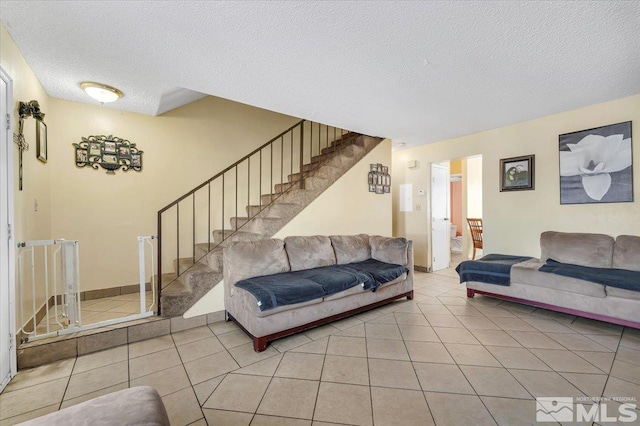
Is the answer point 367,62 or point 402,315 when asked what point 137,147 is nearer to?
point 367,62

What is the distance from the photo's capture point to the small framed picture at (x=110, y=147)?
3.28 meters

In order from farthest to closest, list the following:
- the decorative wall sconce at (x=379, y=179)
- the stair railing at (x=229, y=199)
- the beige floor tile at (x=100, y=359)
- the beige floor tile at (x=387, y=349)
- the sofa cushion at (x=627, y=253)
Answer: the decorative wall sconce at (x=379, y=179) → the stair railing at (x=229, y=199) → the sofa cushion at (x=627, y=253) → the beige floor tile at (x=387, y=349) → the beige floor tile at (x=100, y=359)

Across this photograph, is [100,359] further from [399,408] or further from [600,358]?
[600,358]

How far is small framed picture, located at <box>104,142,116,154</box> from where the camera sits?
328 centimetres

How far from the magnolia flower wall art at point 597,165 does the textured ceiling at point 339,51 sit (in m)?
0.43

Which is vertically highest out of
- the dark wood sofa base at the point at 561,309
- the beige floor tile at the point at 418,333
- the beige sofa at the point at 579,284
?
the beige sofa at the point at 579,284

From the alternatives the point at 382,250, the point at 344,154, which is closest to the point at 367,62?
the point at 344,154

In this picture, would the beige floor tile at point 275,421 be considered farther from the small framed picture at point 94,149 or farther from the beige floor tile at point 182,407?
the small framed picture at point 94,149

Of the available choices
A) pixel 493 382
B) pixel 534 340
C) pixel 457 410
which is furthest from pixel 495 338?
pixel 457 410

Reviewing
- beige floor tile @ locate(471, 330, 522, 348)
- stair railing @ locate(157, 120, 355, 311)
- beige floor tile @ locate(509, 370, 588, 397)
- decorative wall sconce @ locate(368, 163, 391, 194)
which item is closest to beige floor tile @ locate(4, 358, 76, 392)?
stair railing @ locate(157, 120, 355, 311)

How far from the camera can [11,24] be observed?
1830 millimetres

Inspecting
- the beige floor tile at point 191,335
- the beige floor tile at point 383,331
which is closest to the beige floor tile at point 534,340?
the beige floor tile at point 383,331

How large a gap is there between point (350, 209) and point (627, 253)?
320cm

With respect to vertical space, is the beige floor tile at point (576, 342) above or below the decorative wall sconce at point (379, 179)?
below
